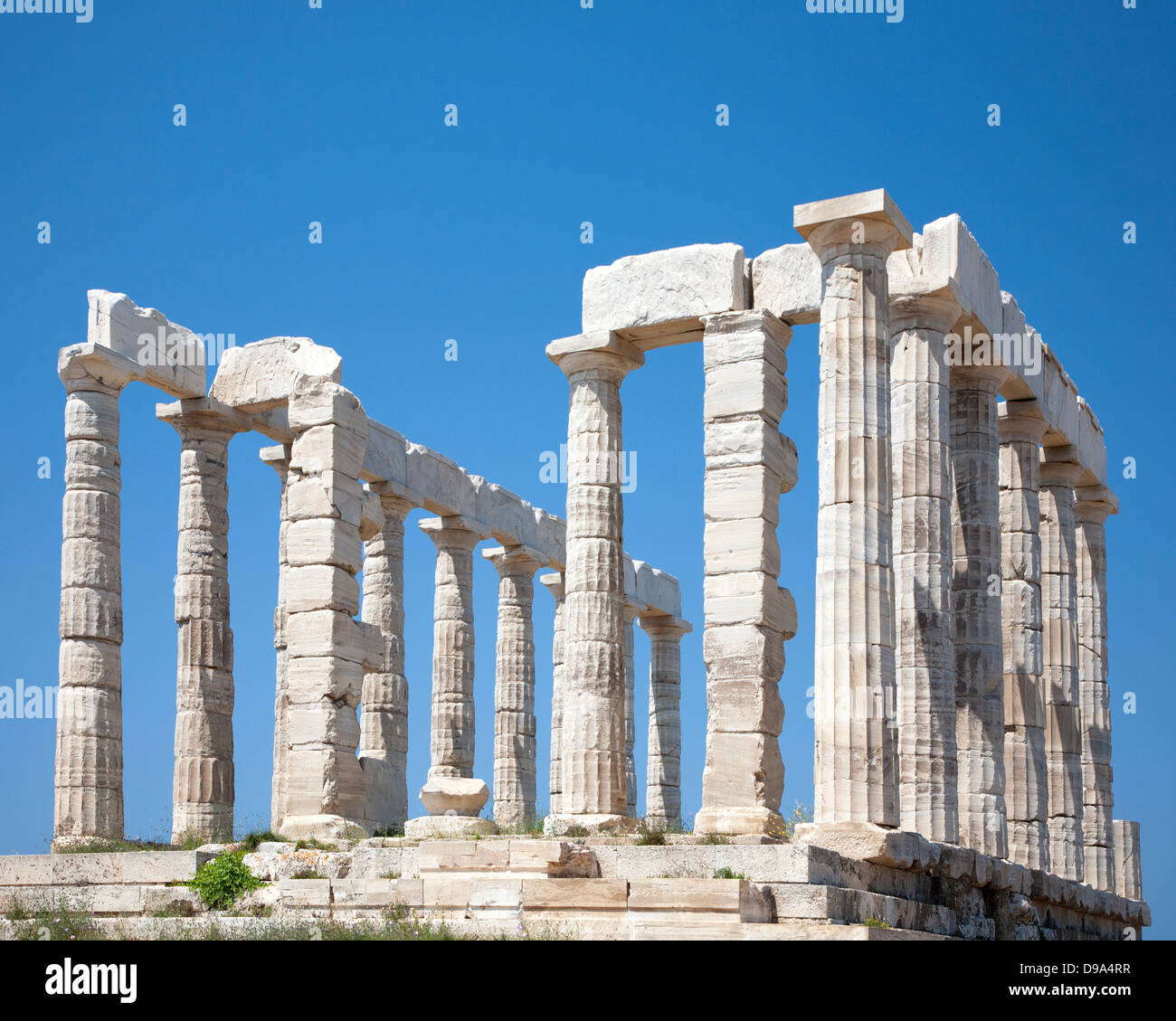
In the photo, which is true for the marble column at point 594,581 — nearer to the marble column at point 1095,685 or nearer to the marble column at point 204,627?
the marble column at point 204,627

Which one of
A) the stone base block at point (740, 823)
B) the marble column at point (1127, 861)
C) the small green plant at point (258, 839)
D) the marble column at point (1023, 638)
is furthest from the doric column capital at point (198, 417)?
the marble column at point (1127, 861)

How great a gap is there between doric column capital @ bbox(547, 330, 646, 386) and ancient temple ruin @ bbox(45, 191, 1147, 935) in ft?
0.14

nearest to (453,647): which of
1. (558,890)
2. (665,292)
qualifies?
(665,292)

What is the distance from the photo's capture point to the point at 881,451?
20.5m

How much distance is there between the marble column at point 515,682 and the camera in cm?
3559

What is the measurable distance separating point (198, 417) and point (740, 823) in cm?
1332

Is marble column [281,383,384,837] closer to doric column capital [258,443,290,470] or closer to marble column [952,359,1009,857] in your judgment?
doric column capital [258,443,290,470]

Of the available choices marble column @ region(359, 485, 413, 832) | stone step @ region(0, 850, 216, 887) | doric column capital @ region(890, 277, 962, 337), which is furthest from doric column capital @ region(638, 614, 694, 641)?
stone step @ region(0, 850, 216, 887)

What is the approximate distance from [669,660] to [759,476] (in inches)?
798

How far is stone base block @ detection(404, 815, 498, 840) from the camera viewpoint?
21141mm

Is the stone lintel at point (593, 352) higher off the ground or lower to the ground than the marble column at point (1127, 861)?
higher

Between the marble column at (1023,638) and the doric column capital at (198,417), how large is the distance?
45.2ft

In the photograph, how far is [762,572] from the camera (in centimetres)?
2259
